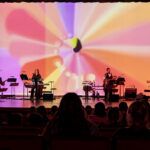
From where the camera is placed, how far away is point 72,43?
11172 mm

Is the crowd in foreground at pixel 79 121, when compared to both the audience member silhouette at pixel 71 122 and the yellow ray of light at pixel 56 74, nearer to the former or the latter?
the audience member silhouette at pixel 71 122

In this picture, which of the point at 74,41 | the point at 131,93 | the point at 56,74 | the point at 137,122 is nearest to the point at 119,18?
the point at 74,41

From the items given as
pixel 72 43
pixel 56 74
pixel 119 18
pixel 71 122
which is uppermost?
pixel 119 18

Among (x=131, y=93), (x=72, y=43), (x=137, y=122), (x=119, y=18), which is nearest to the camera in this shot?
(x=137, y=122)

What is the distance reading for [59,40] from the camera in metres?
11.2

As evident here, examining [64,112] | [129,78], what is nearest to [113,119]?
[64,112]

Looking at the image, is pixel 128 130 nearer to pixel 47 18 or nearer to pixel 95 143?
pixel 95 143

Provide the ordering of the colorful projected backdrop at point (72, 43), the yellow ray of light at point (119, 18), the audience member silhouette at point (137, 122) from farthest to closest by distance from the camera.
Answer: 1. the colorful projected backdrop at point (72, 43)
2. the yellow ray of light at point (119, 18)
3. the audience member silhouette at point (137, 122)

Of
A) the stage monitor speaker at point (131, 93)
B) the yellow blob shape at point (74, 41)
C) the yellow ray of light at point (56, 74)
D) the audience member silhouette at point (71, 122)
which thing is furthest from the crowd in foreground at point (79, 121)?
the yellow blob shape at point (74, 41)

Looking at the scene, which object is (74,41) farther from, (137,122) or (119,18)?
(137,122)

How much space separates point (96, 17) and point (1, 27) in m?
3.64

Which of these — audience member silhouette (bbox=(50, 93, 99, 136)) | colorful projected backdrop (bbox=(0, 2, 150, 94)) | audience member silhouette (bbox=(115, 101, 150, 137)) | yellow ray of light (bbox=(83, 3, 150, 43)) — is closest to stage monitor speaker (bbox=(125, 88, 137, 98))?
colorful projected backdrop (bbox=(0, 2, 150, 94))

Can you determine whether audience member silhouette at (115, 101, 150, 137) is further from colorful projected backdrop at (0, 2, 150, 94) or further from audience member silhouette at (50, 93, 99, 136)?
colorful projected backdrop at (0, 2, 150, 94)

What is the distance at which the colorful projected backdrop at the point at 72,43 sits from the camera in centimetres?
1100
